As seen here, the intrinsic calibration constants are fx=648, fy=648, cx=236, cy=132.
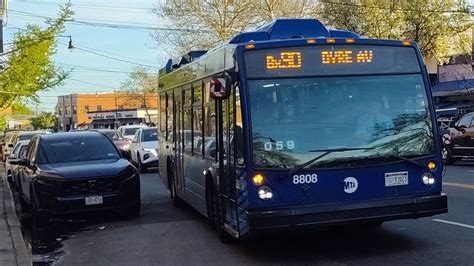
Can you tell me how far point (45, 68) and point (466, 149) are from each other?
21.9 metres

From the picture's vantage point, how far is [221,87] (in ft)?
25.6

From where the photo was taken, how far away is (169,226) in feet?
36.5

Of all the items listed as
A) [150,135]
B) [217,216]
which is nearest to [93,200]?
[217,216]

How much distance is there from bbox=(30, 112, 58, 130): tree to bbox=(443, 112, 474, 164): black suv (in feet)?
347

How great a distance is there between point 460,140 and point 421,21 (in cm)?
1566

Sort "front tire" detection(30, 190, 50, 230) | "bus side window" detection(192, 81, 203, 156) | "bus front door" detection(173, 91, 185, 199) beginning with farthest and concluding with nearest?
"bus front door" detection(173, 91, 185, 199)
"front tire" detection(30, 190, 50, 230)
"bus side window" detection(192, 81, 203, 156)

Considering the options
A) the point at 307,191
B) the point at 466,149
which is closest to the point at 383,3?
the point at 466,149

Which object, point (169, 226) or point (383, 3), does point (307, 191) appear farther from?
point (383, 3)

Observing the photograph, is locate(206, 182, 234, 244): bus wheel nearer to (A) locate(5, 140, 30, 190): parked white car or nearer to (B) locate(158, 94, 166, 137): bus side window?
(B) locate(158, 94, 166, 137): bus side window

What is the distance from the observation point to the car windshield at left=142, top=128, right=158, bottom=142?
24.5 metres

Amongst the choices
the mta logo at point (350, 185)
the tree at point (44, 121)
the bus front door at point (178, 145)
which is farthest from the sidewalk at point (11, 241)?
the tree at point (44, 121)

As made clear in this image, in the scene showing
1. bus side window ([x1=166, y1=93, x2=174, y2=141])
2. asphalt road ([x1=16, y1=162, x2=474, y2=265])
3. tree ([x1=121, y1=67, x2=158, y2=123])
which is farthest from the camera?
tree ([x1=121, y1=67, x2=158, y2=123])

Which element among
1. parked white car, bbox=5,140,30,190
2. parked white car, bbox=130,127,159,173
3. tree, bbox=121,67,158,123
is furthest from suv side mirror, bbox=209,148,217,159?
tree, bbox=121,67,158,123

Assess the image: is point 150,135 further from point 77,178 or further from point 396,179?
point 396,179
